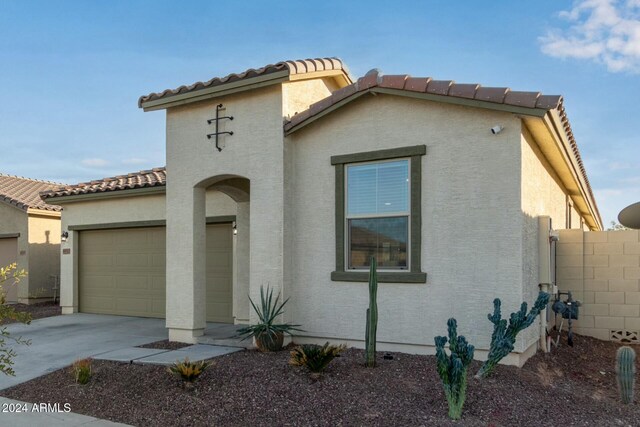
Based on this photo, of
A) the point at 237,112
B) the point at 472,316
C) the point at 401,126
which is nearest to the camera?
the point at 472,316

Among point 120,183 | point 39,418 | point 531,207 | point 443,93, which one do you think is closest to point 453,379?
point 531,207

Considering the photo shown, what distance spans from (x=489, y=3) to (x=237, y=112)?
16.8 ft

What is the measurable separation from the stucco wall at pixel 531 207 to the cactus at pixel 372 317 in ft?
6.84

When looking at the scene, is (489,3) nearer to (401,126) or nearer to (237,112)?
(401,126)

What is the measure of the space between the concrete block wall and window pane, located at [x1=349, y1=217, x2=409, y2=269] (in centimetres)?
428

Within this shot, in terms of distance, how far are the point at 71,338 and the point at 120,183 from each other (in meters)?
5.22

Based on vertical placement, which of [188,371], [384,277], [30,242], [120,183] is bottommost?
[188,371]

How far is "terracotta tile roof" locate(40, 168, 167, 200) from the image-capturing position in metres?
13.6

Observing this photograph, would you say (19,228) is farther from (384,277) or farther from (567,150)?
(567,150)

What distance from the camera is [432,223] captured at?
7.90m

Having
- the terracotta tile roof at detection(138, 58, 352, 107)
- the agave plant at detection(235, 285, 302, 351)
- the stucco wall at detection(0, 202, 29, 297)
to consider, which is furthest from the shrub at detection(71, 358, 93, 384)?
the stucco wall at detection(0, 202, 29, 297)

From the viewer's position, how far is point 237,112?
9438mm

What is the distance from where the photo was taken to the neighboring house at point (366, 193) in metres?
7.52

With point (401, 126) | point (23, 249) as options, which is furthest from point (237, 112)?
point (23, 249)
